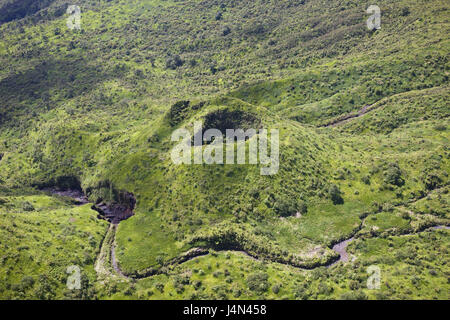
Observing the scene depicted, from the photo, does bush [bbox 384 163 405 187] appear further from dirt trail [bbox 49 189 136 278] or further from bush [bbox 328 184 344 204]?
dirt trail [bbox 49 189 136 278]

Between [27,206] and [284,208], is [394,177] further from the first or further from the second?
[27,206]

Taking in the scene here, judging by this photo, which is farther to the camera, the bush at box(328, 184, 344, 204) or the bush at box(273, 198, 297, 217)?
the bush at box(328, 184, 344, 204)

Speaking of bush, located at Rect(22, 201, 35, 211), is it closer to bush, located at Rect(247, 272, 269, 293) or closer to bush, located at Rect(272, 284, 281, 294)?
bush, located at Rect(247, 272, 269, 293)

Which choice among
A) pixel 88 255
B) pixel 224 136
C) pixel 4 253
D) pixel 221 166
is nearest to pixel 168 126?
pixel 224 136

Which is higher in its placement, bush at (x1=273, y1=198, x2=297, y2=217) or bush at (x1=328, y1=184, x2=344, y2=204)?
bush at (x1=328, y1=184, x2=344, y2=204)

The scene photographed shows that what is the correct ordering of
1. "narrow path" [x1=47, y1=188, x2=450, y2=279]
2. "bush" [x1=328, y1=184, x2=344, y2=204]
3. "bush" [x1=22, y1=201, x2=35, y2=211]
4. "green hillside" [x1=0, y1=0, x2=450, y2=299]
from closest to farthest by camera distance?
"green hillside" [x1=0, y1=0, x2=450, y2=299], "narrow path" [x1=47, y1=188, x2=450, y2=279], "bush" [x1=328, y1=184, x2=344, y2=204], "bush" [x1=22, y1=201, x2=35, y2=211]

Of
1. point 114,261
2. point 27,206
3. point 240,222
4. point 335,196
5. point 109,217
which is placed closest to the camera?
point 114,261

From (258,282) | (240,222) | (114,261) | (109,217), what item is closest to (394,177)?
(240,222)

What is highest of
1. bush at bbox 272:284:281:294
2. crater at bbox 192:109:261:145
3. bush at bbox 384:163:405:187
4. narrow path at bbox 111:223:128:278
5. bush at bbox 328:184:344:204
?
crater at bbox 192:109:261:145

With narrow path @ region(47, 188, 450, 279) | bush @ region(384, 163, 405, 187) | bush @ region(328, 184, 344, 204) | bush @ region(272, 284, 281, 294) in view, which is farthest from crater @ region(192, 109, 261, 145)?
bush @ region(272, 284, 281, 294)

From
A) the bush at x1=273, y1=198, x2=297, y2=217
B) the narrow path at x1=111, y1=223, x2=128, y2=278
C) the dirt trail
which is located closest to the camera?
the narrow path at x1=111, y1=223, x2=128, y2=278

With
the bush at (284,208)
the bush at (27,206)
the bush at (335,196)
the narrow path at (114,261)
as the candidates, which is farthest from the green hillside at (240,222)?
the bush at (27,206)
